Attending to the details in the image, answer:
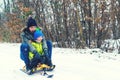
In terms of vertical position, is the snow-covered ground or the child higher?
the child

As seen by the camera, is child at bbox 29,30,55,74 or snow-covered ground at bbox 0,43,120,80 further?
child at bbox 29,30,55,74

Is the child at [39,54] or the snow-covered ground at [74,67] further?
the child at [39,54]

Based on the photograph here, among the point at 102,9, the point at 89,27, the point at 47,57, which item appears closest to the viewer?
the point at 47,57

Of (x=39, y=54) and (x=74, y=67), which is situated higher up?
(x=39, y=54)

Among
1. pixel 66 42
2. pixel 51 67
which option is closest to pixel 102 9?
pixel 66 42

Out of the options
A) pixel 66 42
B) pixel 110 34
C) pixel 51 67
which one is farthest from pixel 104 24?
pixel 51 67

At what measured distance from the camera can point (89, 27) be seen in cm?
1867

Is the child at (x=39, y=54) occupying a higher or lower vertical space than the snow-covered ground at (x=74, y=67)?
higher

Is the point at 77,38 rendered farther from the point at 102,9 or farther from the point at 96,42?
the point at 102,9

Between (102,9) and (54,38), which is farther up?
(102,9)

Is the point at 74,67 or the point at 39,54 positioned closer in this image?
the point at 39,54

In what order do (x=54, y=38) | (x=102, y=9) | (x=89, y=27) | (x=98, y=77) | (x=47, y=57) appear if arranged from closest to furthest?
(x=98, y=77)
(x=47, y=57)
(x=102, y=9)
(x=89, y=27)
(x=54, y=38)

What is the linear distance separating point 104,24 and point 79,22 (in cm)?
138

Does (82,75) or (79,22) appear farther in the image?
(79,22)
